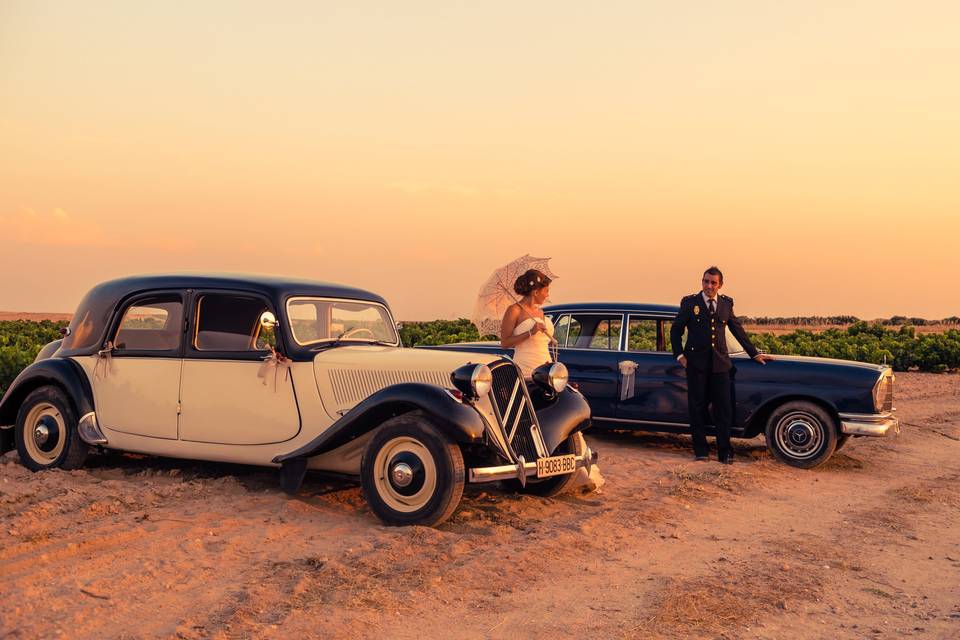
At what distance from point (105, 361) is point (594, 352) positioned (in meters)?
5.32

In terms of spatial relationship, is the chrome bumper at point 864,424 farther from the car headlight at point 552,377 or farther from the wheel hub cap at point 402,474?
A: the wheel hub cap at point 402,474

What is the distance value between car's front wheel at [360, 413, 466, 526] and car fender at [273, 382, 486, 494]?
0.37ft

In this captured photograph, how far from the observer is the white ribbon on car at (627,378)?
34.1ft

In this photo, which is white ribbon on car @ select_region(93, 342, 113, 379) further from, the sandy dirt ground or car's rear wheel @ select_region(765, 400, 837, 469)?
car's rear wheel @ select_region(765, 400, 837, 469)

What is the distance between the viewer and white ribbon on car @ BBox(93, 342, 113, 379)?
8.03 meters

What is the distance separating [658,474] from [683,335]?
2.03 meters

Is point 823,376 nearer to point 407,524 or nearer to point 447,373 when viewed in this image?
point 447,373

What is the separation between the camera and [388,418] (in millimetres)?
6570

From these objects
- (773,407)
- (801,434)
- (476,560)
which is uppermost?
(773,407)

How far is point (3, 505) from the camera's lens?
682 centimetres

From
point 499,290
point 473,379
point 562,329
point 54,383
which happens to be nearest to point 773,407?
point 562,329

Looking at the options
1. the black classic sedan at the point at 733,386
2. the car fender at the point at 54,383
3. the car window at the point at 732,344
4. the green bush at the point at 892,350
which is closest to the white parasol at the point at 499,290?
the black classic sedan at the point at 733,386

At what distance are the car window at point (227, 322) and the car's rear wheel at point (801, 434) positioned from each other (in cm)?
554

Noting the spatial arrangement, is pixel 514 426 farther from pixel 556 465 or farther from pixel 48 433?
pixel 48 433
